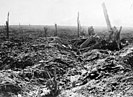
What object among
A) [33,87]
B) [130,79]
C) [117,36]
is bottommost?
[33,87]

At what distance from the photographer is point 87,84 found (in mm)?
7184

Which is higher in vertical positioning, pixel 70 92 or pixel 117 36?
pixel 117 36

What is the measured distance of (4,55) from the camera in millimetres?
12406

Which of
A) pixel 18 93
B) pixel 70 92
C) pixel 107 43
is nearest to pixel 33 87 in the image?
pixel 18 93

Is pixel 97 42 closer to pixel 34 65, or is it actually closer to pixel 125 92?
pixel 34 65

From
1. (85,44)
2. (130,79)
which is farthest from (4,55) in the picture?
(130,79)

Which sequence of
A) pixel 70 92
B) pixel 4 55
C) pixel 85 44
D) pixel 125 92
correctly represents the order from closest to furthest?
1. pixel 125 92
2. pixel 70 92
3. pixel 4 55
4. pixel 85 44

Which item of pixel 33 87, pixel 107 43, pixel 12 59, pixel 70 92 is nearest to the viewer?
pixel 70 92

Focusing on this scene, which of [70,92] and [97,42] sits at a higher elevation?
[97,42]

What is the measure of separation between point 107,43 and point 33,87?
8443mm

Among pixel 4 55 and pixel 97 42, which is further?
pixel 97 42

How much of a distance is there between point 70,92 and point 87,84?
2.38ft

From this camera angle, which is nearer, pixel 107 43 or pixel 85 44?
pixel 107 43

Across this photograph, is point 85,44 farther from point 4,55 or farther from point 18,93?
point 18,93
